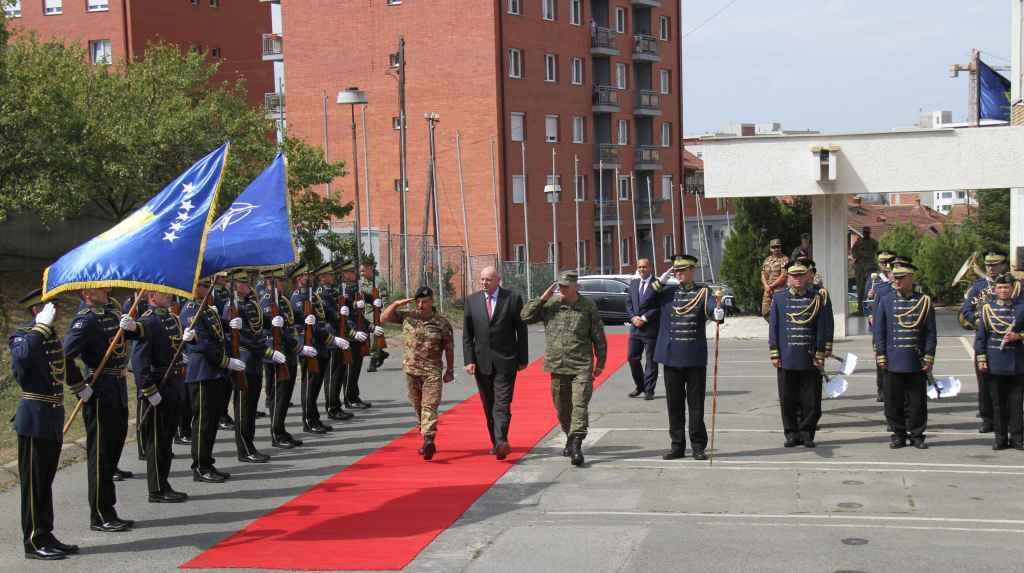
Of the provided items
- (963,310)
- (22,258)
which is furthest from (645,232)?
(963,310)

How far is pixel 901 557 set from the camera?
7.55m

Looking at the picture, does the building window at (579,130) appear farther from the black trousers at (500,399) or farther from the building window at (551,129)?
the black trousers at (500,399)

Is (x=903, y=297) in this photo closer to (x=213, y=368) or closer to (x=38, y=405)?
(x=213, y=368)

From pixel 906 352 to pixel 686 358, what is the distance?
225cm

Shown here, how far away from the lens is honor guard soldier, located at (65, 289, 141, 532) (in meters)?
8.92

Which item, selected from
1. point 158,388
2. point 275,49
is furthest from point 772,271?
point 275,49

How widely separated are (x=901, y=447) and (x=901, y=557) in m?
4.14

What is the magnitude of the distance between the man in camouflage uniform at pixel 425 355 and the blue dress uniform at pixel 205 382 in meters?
1.66

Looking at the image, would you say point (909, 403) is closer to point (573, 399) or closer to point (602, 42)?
point (573, 399)

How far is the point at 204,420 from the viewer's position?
10.7 meters

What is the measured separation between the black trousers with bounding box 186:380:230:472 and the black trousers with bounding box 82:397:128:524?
141 cm

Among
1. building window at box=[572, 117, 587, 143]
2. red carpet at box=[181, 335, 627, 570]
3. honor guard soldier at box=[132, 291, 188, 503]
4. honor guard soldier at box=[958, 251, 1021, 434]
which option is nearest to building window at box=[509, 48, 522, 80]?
building window at box=[572, 117, 587, 143]

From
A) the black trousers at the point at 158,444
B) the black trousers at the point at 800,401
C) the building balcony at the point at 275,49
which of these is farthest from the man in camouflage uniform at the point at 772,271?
the building balcony at the point at 275,49

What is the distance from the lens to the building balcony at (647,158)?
5806cm
